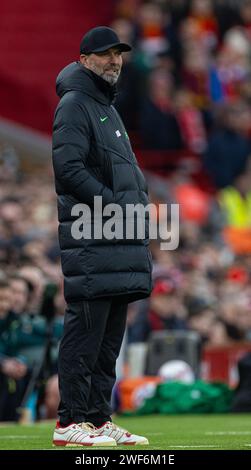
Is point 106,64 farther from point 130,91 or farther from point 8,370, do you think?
point 130,91

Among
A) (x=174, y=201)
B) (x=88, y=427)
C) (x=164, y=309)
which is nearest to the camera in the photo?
(x=88, y=427)

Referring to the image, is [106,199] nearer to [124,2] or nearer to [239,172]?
[239,172]

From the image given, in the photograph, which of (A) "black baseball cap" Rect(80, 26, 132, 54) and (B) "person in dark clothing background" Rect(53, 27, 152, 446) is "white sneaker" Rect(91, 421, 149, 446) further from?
(A) "black baseball cap" Rect(80, 26, 132, 54)

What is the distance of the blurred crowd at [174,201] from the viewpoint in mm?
14383

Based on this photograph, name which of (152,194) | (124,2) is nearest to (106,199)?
(152,194)

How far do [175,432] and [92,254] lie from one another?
2.82m

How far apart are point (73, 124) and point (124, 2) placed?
1842cm

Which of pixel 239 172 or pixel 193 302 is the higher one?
pixel 239 172

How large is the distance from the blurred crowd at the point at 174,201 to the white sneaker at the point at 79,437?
15.4 feet

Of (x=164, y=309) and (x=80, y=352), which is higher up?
(x=164, y=309)

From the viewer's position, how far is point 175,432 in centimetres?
1142

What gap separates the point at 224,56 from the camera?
2589cm

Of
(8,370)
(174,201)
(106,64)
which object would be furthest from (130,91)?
(106,64)
